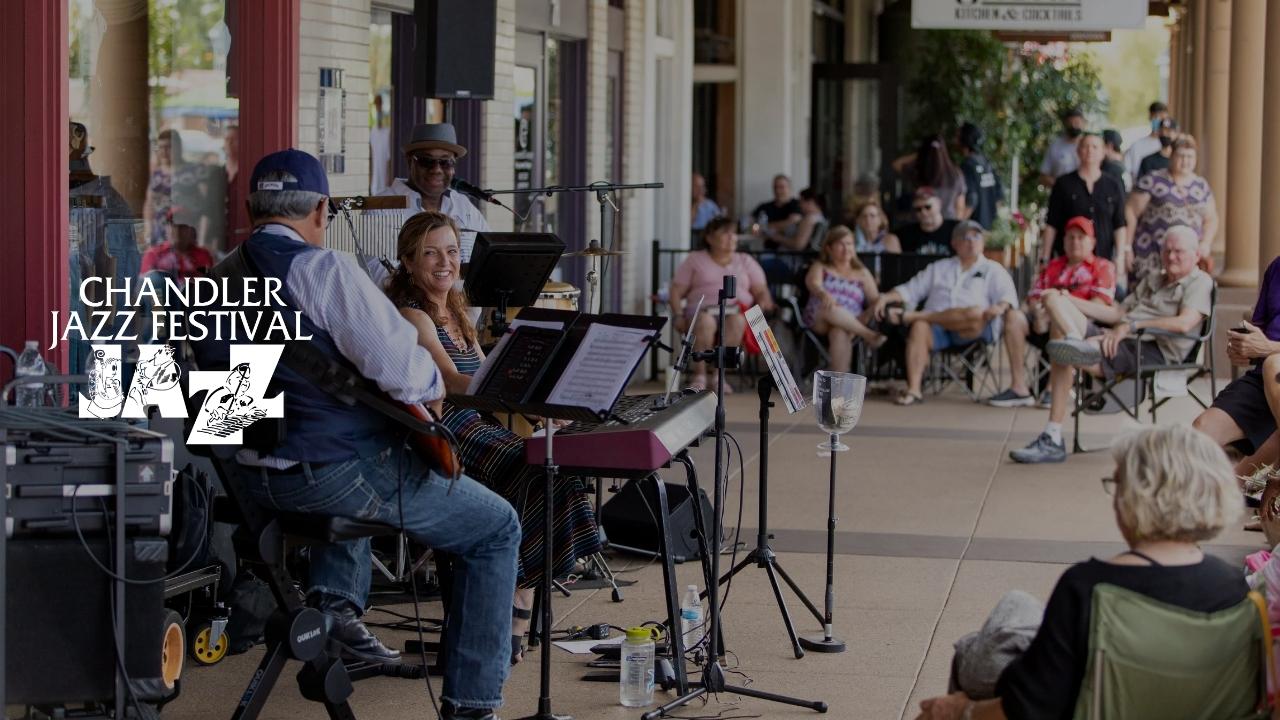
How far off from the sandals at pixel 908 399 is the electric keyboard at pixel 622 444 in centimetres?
727

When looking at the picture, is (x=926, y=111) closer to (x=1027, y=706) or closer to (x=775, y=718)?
(x=775, y=718)

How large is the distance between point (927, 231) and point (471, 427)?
8459 millimetres

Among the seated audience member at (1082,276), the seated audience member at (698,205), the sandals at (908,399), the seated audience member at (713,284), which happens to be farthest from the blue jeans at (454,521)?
the seated audience member at (698,205)

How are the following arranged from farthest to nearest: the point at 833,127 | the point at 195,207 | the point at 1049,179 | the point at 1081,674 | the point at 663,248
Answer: the point at 833,127 → the point at 1049,179 → the point at 663,248 → the point at 195,207 → the point at 1081,674

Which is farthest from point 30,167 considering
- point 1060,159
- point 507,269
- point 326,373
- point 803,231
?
point 1060,159

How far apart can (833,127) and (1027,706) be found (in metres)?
18.3

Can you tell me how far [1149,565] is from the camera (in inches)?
129

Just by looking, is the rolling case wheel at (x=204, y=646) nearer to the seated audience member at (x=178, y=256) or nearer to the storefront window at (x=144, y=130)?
the storefront window at (x=144, y=130)

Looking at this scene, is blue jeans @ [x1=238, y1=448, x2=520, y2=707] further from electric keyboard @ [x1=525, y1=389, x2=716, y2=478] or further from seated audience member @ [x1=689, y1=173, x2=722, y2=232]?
seated audience member @ [x1=689, y1=173, x2=722, y2=232]

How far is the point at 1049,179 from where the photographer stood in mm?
16781

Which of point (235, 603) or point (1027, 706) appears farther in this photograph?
point (235, 603)

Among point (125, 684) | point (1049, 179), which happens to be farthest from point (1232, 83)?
point (125, 684)

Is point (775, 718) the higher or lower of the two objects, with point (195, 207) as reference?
lower

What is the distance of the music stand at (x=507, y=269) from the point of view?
620 centimetres
